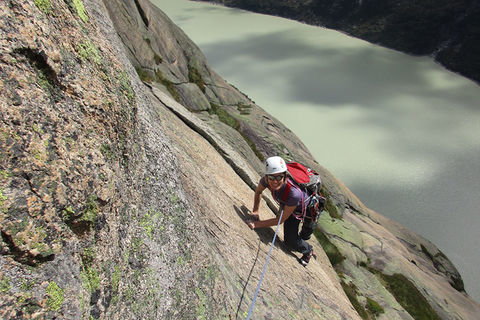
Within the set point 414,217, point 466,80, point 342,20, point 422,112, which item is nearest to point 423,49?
point 466,80

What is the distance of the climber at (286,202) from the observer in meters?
8.33

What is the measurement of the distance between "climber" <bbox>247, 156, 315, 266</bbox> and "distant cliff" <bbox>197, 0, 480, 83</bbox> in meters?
130

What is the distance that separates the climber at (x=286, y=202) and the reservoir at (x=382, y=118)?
39.2 metres

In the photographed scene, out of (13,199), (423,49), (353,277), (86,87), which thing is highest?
(86,87)

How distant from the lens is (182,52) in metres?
31.6

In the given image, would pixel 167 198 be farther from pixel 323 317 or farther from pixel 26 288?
pixel 323 317

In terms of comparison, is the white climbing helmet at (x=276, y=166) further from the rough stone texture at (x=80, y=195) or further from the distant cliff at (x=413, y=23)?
the distant cliff at (x=413, y=23)

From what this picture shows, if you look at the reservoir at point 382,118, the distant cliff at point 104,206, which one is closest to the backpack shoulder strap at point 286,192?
the distant cliff at point 104,206

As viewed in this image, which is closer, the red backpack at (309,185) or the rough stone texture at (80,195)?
the rough stone texture at (80,195)

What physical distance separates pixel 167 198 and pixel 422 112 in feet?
295

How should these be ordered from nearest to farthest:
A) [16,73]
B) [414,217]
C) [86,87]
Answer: [16,73] → [86,87] → [414,217]

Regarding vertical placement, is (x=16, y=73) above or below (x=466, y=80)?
above

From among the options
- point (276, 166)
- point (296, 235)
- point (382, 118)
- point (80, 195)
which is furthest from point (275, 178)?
point (382, 118)

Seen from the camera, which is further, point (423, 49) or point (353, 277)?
point (423, 49)
